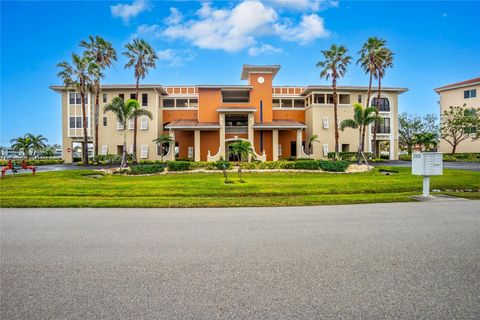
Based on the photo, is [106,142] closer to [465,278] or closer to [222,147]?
[222,147]

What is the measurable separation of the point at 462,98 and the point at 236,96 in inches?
1400

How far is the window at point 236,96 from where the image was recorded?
37.1 metres

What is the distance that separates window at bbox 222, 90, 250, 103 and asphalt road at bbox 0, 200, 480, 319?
32.1m

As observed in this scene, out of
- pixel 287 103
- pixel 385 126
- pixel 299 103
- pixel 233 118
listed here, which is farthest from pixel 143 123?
pixel 385 126

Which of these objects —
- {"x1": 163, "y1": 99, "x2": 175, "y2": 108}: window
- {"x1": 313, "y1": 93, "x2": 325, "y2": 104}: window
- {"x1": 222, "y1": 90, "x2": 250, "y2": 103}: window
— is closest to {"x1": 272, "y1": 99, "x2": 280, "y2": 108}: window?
{"x1": 222, "y1": 90, "x2": 250, "y2": 103}: window

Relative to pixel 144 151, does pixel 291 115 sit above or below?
above

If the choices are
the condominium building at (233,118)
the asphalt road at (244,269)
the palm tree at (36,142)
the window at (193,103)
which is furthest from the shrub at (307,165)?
the palm tree at (36,142)

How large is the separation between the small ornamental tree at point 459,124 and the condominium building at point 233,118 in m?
8.70

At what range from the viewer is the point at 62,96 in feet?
120

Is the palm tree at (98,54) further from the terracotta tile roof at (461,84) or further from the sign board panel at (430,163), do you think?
the terracotta tile roof at (461,84)

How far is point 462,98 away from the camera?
136ft

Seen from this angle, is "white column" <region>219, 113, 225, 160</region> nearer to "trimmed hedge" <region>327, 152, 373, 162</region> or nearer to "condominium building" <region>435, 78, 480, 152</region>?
"trimmed hedge" <region>327, 152, 373, 162</region>

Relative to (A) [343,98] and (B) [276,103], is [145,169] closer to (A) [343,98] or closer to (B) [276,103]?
(B) [276,103]

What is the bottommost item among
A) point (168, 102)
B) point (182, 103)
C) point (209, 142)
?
point (209, 142)
